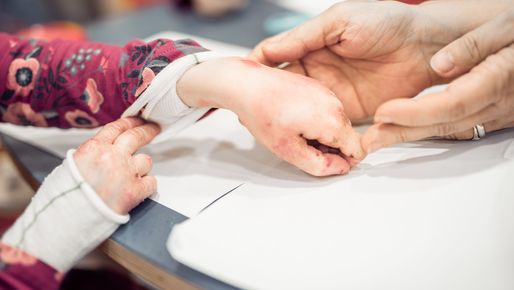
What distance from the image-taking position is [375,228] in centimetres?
41

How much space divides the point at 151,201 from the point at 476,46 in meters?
0.37

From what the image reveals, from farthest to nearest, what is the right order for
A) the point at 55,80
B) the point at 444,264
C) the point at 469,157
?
the point at 55,80, the point at 469,157, the point at 444,264

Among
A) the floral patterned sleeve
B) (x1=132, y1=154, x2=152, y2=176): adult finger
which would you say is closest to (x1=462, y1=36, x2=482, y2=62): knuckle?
(x1=132, y1=154, x2=152, y2=176): adult finger

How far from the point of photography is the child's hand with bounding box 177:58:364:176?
0.46m

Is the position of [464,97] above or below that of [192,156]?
above

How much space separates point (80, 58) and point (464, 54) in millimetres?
463

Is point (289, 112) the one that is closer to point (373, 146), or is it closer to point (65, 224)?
point (373, 146)

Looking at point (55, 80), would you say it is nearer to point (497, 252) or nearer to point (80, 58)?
point (80, 58)

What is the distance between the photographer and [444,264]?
1.24 feet

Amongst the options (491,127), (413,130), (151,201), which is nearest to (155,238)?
(151,201)

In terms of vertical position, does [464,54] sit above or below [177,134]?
above

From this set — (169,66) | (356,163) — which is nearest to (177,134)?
(169,66)

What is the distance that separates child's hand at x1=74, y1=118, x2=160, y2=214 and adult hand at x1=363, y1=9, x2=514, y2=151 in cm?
24

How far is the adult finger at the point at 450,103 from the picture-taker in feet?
1.37
